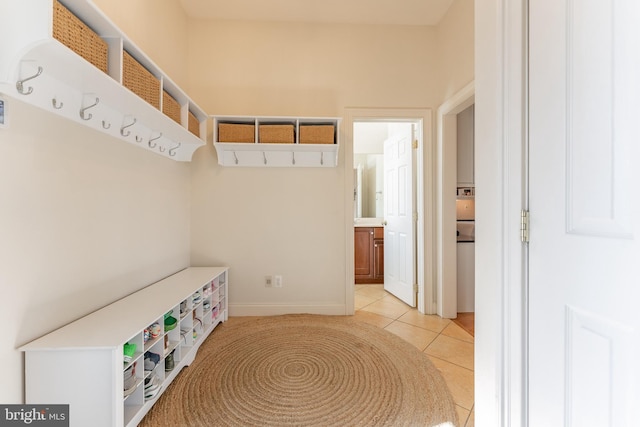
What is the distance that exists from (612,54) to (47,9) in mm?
1664

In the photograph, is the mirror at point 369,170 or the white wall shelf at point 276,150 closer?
the white wall shelf at point 276,150

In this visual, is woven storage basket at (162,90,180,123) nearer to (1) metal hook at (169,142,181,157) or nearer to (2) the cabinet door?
(1) metal hook at (169,142,181,157)

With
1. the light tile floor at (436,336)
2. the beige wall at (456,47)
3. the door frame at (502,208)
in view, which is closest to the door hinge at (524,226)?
the door frame at (502,208)

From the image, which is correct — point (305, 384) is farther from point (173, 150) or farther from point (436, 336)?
point (173, 150)

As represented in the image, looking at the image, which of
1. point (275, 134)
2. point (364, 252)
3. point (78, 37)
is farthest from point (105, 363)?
point (364, 252)

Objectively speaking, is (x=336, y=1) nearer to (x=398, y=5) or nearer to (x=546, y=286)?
(x=398, y=5)

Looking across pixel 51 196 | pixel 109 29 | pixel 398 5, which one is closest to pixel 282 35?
pixel 398 5

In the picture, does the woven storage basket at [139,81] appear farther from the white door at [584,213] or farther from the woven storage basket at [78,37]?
the white door at [584,213]

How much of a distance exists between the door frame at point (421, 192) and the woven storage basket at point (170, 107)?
148 cm

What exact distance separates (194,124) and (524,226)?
2.40 metres

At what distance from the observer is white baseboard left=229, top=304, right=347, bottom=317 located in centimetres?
272

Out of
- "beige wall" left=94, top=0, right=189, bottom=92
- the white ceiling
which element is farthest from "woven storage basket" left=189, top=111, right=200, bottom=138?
the white ceiling

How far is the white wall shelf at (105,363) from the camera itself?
113 centimetres

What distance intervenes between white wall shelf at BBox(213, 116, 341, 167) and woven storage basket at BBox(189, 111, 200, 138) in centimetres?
14
